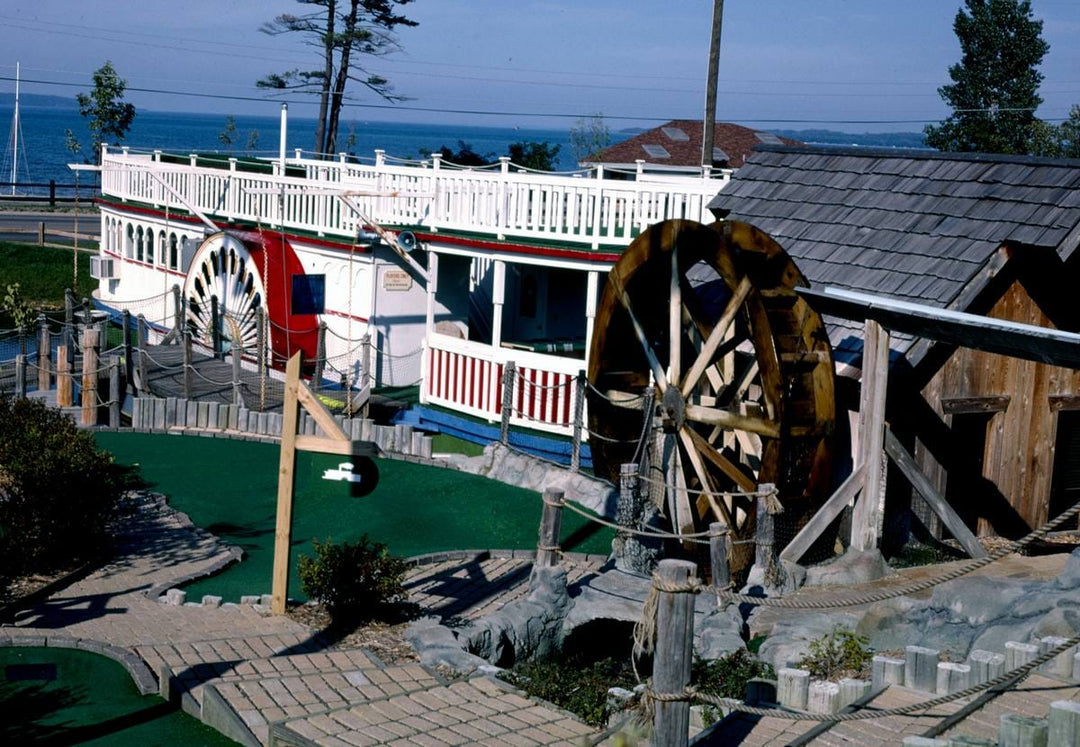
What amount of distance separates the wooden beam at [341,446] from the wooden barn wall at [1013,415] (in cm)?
498

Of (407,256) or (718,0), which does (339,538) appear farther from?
(718,0)

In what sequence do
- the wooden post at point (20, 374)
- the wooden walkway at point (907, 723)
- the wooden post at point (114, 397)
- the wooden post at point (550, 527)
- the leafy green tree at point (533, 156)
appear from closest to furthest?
the wooden walkway at point (907, 723)
the wooden post at point (550, 527)
the wooden post at point (114, 397)
the wooden post at point (20, 374)
the leafy green tree at point (533, 156)

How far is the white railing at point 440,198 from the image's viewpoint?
1638cm

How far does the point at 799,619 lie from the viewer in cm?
1002

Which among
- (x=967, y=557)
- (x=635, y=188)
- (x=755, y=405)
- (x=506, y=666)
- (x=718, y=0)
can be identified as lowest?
(x=506, y=666)

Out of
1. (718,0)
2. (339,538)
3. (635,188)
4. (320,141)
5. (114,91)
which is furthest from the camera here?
(114,91)

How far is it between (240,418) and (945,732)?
481 inches

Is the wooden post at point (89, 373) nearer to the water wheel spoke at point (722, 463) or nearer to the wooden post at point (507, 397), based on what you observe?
the wooden post at point (507, 397)

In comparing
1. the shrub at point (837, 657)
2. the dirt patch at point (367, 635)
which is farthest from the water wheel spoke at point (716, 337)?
the dirt patch at point (367, 635)

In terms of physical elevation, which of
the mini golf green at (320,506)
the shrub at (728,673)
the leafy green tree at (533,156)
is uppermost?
the leafy green tree at (533,156)

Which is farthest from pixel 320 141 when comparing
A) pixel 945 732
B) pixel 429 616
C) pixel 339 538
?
pixel 945 732

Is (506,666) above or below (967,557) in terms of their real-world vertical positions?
below

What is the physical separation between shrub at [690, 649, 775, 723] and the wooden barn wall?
348 centimetres

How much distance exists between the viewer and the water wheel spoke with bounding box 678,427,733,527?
43.4 ft
